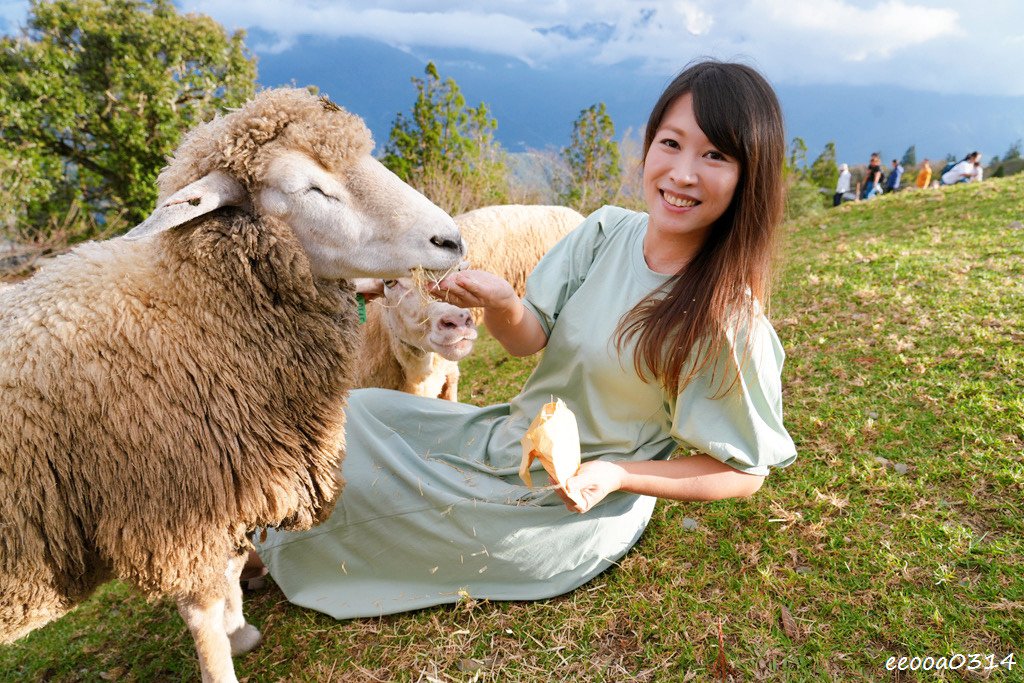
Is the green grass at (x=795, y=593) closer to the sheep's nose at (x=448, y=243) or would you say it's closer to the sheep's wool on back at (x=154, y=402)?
the sheep's wool on back at (x=154, y=402)

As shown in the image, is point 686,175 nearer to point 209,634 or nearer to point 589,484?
point 589,484

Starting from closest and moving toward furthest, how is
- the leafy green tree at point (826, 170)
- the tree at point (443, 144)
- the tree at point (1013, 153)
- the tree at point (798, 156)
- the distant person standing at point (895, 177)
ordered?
the tree at point (443, 144) < the distant person standing at point (895, 177) < the tree at point (798, 156) < the leafy green tree at point (826, 170) < the tree at point (1013, 153)

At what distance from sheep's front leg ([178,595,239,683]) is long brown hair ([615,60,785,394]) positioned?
5.89 feet

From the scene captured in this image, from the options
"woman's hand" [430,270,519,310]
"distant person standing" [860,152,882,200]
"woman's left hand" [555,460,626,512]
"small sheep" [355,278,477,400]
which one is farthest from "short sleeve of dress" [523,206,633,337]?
"distant person standing" [860,152,882,200]

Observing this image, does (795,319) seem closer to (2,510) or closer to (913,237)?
(913,237)

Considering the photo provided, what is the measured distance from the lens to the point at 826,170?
23.9 m

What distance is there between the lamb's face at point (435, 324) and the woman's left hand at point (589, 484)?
1.56 metres

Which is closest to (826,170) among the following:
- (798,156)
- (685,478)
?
(798,156)

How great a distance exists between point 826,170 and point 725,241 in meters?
25.8

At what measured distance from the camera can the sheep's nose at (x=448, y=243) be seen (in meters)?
1.94

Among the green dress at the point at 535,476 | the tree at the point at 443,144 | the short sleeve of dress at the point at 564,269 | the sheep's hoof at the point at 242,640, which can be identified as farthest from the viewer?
the tree at the point at 443,144

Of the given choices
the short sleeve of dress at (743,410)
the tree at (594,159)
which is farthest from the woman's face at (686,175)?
the tree at (594,159)

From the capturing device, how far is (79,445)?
1865 mm

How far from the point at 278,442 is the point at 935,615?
258 centimetres
